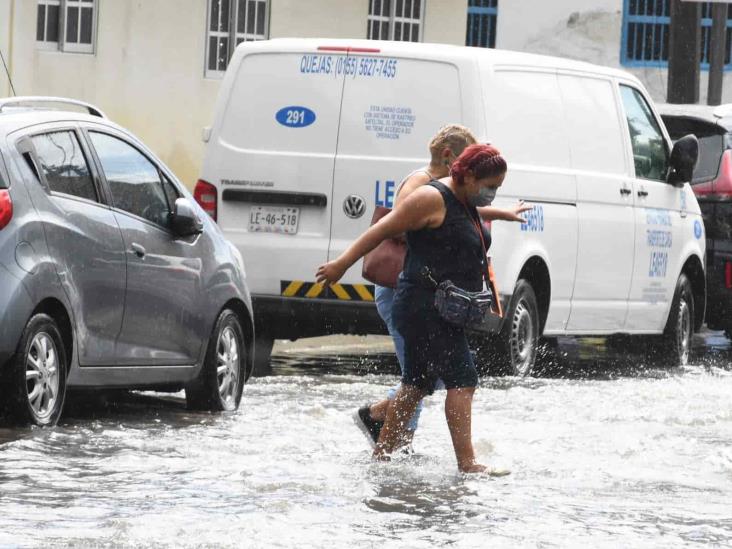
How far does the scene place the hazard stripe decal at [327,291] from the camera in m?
12.2

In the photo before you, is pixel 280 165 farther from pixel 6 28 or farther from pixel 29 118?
pixel 6 28

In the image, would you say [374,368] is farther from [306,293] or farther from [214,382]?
[214,382]

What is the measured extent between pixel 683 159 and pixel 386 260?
19.3ft

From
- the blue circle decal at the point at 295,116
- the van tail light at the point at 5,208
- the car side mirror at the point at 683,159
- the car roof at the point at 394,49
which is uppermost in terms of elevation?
the car roof at the point at 394,49

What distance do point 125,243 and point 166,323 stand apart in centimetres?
59

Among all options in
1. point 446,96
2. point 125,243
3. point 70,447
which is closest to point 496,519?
point 70,447

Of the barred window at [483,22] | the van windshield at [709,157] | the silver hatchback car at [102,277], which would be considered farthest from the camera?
the barred window at [483,22]

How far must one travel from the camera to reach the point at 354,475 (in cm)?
793

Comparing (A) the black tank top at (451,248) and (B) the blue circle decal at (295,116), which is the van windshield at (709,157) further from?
(A) the black tank top at (451,248)

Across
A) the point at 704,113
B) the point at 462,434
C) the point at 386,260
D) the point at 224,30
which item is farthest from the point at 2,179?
the point at 224,30

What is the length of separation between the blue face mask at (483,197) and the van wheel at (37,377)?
1921 millimetres

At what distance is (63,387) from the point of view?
8750 mm

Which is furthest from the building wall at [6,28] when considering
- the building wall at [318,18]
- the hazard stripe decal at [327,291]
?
the hazard stripe decal at [327,291]

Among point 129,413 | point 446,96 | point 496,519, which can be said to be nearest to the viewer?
point 496,519
